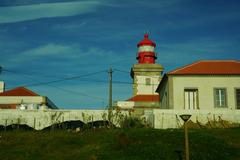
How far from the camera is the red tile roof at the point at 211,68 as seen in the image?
107 feet

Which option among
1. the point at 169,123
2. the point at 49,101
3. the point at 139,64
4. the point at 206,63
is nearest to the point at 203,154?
the point at 169,123

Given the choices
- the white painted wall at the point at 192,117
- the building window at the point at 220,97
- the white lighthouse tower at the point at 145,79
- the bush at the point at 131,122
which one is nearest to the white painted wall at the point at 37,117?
the bush at the point at 131,122

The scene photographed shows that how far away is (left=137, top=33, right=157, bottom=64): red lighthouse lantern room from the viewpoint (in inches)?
2299

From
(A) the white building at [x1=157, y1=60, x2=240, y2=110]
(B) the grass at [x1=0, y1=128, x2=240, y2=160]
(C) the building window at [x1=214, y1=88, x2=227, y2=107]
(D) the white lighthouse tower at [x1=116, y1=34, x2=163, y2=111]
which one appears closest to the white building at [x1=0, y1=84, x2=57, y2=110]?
(D) the white lighthouse tower at [x1=116, y1=34, x2=163, y2=111]

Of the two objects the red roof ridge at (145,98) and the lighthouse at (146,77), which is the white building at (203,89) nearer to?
the red roof ridge at (145,98)

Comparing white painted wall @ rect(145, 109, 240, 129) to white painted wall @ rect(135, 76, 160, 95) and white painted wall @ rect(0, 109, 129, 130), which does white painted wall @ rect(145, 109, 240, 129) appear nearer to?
white painted wall @ rect(0, 109, 129, 130)

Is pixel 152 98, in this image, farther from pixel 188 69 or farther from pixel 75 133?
pixel 75 133

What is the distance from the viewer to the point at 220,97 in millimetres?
32438

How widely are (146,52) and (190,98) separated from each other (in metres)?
26.9

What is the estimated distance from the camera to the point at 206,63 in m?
34.9

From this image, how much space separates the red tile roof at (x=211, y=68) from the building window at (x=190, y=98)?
59.5 inches

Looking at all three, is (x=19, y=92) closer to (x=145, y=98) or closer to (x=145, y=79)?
(x=145, y=98)

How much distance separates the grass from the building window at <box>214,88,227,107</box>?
20.9 feet

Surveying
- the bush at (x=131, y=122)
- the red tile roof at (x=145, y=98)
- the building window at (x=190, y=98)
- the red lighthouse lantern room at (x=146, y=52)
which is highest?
the red lighthouse lantern room at (x=146, y=52)
